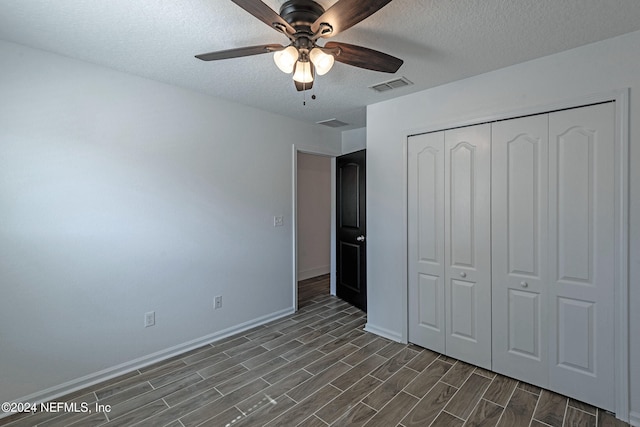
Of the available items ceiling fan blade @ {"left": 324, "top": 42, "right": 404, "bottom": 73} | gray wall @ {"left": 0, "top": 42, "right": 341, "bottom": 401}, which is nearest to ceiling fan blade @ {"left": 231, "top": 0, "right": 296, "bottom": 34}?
ceiling fan blade @ {"left": 324, "top": 42, "right": 404, "bottom": 73}

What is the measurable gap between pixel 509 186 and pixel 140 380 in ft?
11.0

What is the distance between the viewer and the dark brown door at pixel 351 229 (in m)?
3.69

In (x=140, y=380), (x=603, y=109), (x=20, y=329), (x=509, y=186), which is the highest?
(x=603, y=109)

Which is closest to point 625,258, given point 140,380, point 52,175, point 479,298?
point 479,298

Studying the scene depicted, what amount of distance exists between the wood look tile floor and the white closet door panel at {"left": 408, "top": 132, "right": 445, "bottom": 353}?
0.84 ft

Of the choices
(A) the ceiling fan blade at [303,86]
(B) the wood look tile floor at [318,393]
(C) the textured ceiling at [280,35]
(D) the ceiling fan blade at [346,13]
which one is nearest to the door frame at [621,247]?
(B) the wood look tile floor at [318,393]

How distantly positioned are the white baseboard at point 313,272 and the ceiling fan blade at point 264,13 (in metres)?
4.40

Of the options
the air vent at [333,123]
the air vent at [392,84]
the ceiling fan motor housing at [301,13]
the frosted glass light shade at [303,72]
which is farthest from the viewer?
the air vent at [333,123]

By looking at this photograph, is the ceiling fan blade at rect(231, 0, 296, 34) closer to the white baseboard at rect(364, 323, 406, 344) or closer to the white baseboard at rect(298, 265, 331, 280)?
the white baseboard at rect(364, 323, 406, 344)

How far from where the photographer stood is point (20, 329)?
6.60ft

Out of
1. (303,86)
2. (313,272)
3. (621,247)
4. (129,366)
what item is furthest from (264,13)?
(313,272)

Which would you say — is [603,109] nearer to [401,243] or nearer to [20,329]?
[401,243]

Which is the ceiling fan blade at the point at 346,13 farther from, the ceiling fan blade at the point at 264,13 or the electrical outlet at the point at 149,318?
the electrical outlet at the point at 149,318

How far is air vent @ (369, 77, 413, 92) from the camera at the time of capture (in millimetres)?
2569
